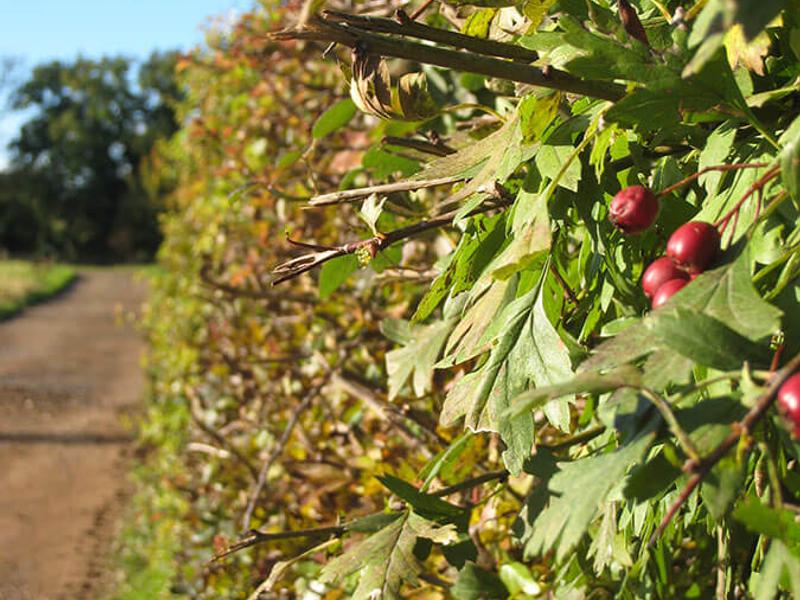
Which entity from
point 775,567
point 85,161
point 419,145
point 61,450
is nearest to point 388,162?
point 419,145

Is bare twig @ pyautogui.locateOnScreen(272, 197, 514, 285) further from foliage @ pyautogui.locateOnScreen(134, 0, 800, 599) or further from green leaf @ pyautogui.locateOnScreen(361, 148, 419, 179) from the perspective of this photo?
green leaf @ pyautogui.locateOnScreen(361, 148, 419, 179)

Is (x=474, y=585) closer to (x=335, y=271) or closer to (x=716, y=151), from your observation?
(x=335, y=271)

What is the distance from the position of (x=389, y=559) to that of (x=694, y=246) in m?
0.68

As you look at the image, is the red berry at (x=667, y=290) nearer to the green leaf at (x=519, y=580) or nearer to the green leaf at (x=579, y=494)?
the green leaf at (x=579, y=494)

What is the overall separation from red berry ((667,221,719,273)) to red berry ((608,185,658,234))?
0.18 feet

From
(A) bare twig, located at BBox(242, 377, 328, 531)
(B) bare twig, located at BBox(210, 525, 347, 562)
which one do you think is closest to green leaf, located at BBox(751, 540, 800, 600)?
(B) bare twig, located at BBox(210, 525, 347, 562)

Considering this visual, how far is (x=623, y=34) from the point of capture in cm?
92

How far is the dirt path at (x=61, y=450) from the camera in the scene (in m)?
7.54

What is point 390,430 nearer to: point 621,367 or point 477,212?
point 477,212

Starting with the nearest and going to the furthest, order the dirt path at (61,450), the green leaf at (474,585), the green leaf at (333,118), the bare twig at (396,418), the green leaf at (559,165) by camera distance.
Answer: the green leaf at (559,165) → the green leaf at (474,585) → the green leaf at (333,118) → the bare twig at (396,418) → the dirt path at (61,450)

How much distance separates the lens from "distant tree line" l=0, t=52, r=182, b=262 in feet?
155

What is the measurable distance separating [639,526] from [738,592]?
60 centimetres

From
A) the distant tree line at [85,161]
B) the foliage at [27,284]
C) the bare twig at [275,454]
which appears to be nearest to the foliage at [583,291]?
the bare twig at [275,454]

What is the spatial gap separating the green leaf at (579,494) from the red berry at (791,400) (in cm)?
14
